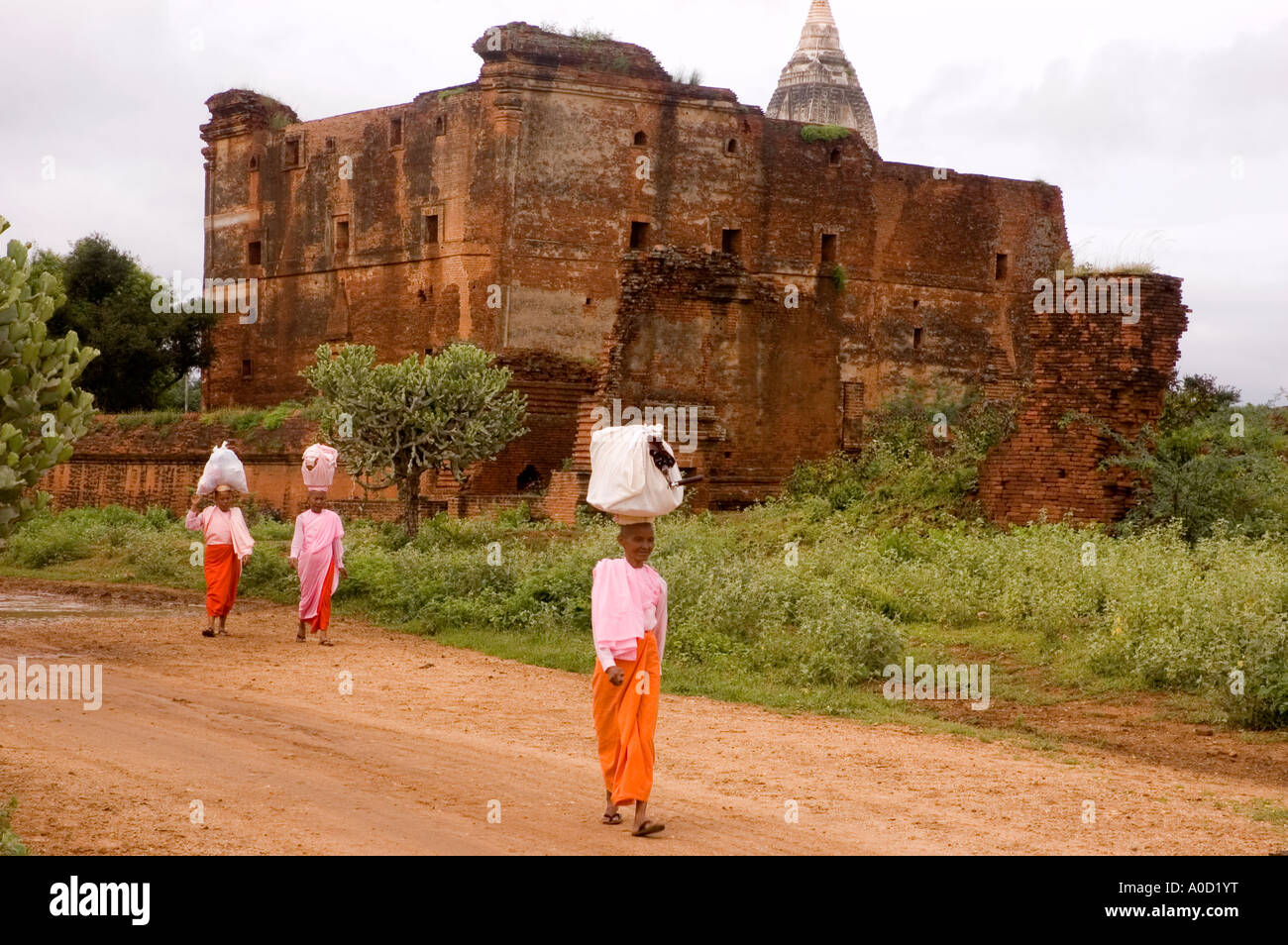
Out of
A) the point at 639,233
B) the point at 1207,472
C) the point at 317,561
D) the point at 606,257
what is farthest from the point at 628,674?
the point at 639,233

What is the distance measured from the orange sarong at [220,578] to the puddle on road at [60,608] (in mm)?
2498

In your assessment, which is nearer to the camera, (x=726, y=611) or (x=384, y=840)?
(x=384, y=840)

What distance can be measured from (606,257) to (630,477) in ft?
92.6

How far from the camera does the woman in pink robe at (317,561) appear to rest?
14969 mm

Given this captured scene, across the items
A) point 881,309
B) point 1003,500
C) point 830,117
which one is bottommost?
point 1003,500

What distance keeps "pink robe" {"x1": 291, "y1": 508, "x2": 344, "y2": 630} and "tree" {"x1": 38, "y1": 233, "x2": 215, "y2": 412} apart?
25.4 meters

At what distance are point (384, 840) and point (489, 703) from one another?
4.77 meters

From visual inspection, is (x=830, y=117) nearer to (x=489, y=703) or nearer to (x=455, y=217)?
(x=455, y=217)

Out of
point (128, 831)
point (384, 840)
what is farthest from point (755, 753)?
point (128, 831)

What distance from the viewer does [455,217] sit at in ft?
117

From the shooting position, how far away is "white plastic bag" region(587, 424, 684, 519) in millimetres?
7602

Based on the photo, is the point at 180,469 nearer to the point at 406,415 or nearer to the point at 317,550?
the point at 406,415

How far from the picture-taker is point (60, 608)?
1803 centimetres

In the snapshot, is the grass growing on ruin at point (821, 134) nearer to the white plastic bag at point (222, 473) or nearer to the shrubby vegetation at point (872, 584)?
the shrubby vegetation at point (872, 584)
